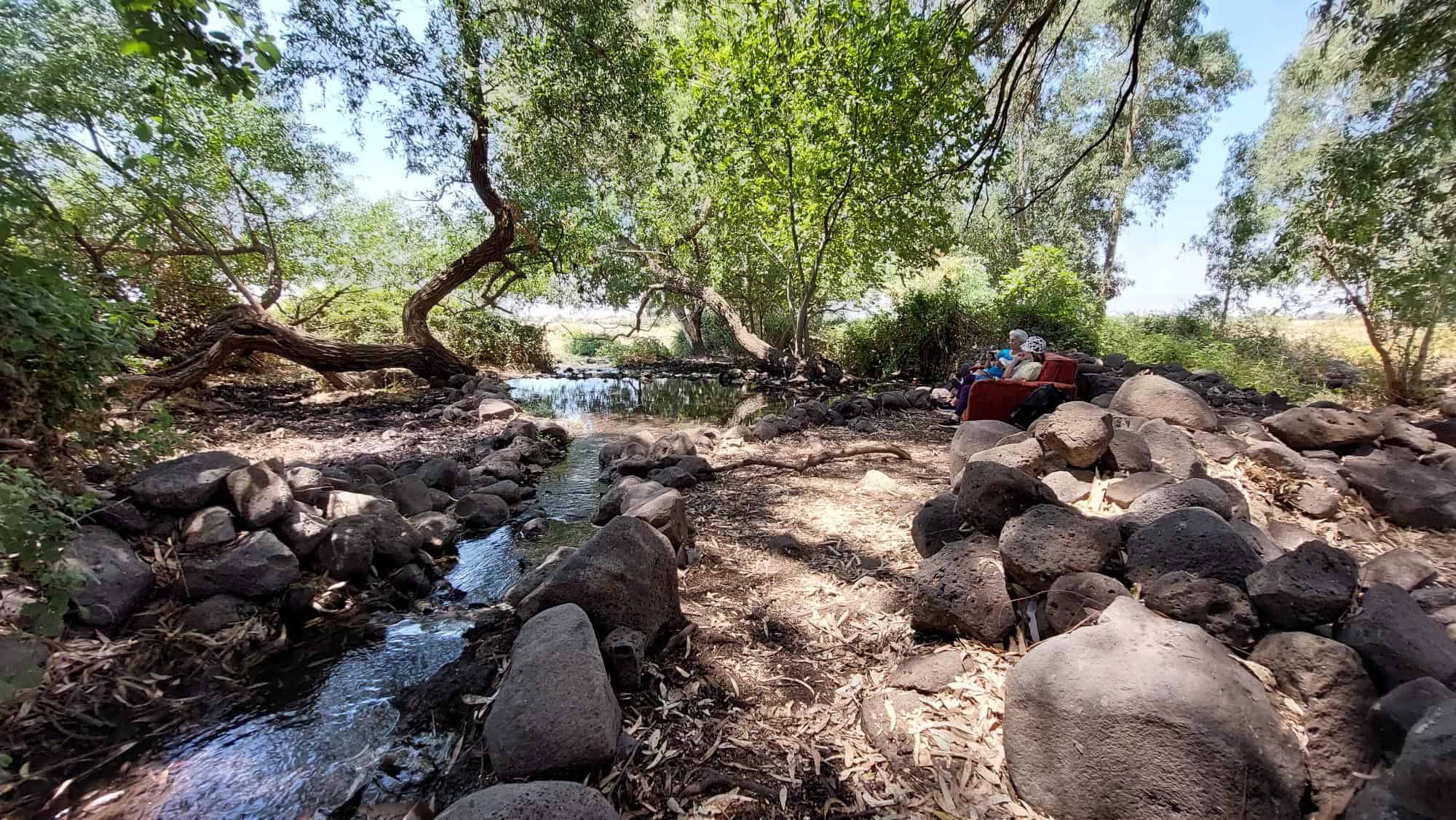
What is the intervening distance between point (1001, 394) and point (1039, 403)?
0.55 metres

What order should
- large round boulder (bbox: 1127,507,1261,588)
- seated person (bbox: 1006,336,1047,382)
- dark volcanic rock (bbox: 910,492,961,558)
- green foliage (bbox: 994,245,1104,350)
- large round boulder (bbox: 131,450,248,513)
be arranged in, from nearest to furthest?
large round boulder (bbox: 1127,507,1261,588)
large round boulder (bbox: 131,450,248,513)
dark volcanic rock (bbox: 910,492,961,558)
seated person (bbox: 1006,336,1047,382)
green foliage (bbox: 994,245,1104,350)

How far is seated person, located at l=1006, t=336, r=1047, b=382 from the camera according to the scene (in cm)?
653

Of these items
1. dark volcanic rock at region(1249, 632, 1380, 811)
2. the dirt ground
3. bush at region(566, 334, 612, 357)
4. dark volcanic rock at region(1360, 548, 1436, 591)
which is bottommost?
the dirt ground

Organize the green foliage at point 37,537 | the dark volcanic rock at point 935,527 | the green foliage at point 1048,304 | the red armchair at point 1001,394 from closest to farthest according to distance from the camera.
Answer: the green foliage at point 37,537 → the dark volcanic rock at point 935,527 → the red armchair at point 1001,394 → the green foliage at point 1048,304

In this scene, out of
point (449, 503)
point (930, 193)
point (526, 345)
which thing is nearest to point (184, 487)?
point (449, 503)

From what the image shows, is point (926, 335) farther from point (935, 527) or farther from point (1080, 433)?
point (935, 527)

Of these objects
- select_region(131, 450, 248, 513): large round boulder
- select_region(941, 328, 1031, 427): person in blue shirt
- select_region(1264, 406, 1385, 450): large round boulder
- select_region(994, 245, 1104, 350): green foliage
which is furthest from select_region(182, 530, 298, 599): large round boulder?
select_region(994, 245, 1104, 350): green foliage

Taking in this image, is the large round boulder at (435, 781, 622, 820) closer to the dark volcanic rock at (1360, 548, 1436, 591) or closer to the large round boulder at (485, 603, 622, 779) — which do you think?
the large round boulder at (485, 603, 622, 779)

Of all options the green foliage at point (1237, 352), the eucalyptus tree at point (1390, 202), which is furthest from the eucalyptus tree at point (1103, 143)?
the eucalyptus tree at point (1390, 202)

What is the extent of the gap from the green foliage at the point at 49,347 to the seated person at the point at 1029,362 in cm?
748

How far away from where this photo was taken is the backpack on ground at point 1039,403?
5.80m

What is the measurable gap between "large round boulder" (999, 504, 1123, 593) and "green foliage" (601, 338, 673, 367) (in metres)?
21.3

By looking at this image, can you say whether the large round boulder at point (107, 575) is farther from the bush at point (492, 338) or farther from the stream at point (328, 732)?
the bush at point (492, 338)

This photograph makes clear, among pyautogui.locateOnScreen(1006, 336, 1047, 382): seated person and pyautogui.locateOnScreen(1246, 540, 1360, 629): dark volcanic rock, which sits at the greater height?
pyautogui.locateOnScreen(1006, 336, 1047, 382): seated person
